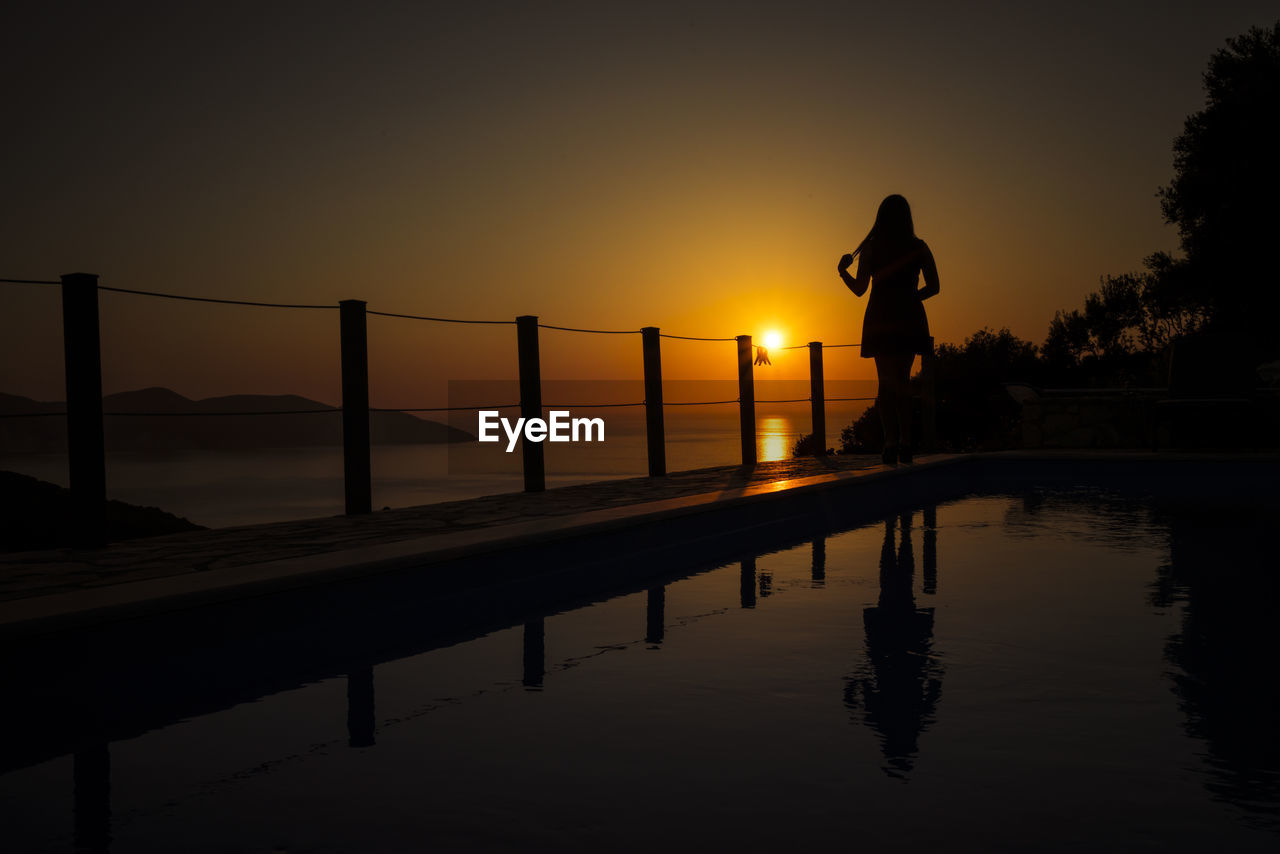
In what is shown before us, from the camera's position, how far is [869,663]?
11.2 feet

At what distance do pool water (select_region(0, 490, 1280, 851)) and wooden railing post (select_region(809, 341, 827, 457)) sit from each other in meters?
7.27

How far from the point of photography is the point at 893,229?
8227 millimetres

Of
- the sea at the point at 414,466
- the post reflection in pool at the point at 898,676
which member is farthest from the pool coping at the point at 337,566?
the post reflection in pool at the point at 898,676

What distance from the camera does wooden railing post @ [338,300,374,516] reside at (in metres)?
6.55

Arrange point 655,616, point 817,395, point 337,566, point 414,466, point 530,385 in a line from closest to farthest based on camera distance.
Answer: point 337,566
point 655,616
point 530,385
point 817,395
point 414,466

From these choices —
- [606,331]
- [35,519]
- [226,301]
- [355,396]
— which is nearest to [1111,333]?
[606,331]

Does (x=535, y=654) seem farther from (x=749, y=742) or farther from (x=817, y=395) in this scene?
(x=817, y=395)

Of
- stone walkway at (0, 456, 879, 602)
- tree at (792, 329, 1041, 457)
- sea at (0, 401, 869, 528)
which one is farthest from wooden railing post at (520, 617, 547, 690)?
tree at (792, 329, 1041, 457)

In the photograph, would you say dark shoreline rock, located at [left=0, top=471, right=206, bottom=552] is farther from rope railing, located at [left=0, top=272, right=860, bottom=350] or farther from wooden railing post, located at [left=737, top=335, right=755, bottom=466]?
wooden railing post, located at [left=737, top=335, right=755, bottom=466]

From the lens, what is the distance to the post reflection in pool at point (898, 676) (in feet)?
8.56

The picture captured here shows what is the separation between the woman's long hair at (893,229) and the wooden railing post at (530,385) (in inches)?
100

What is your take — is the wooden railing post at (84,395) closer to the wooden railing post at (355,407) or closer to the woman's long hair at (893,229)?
the wooden railing post at (355,407)

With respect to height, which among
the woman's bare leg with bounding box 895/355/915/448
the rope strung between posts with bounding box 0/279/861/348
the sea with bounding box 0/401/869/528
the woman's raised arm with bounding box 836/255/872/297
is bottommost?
the sea with bounding box 0/401/869/528

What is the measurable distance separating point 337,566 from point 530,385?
432 centimetres
